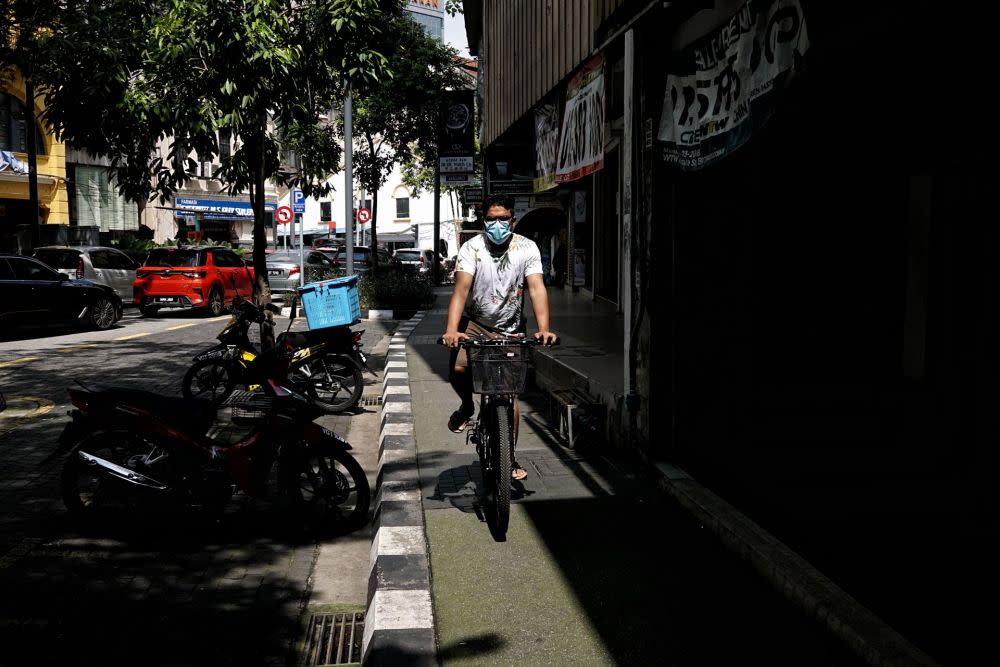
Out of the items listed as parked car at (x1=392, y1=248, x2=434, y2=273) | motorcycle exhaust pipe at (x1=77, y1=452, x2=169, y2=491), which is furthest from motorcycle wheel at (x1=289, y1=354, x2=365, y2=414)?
parked car at (x1=392, y1=248, x2=434, y2=273)

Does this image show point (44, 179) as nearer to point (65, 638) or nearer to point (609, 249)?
point (609, 249)

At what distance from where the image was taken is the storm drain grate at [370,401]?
10.2 m

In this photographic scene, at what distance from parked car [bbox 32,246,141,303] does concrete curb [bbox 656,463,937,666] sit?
1845 cm

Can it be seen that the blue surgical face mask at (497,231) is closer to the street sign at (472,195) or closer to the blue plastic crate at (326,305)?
the blue plastic crate at (326,305)

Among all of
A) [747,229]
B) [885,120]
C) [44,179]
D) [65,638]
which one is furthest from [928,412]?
[44,179]

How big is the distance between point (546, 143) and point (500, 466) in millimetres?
7367

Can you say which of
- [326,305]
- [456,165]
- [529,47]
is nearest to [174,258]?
[456,165]

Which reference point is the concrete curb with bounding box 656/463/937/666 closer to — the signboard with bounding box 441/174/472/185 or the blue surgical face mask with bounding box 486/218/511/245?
the blue surgical face mask with bounding box 486/218/511/245

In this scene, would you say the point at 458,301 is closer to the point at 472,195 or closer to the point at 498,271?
the point at 498,271

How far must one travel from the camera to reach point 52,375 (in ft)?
37.1

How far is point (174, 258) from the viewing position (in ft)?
68.1

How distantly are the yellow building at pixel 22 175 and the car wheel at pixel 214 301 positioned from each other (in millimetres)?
10693

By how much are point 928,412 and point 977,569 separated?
1651 millimetres

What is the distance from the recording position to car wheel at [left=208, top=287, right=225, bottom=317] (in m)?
20.7
